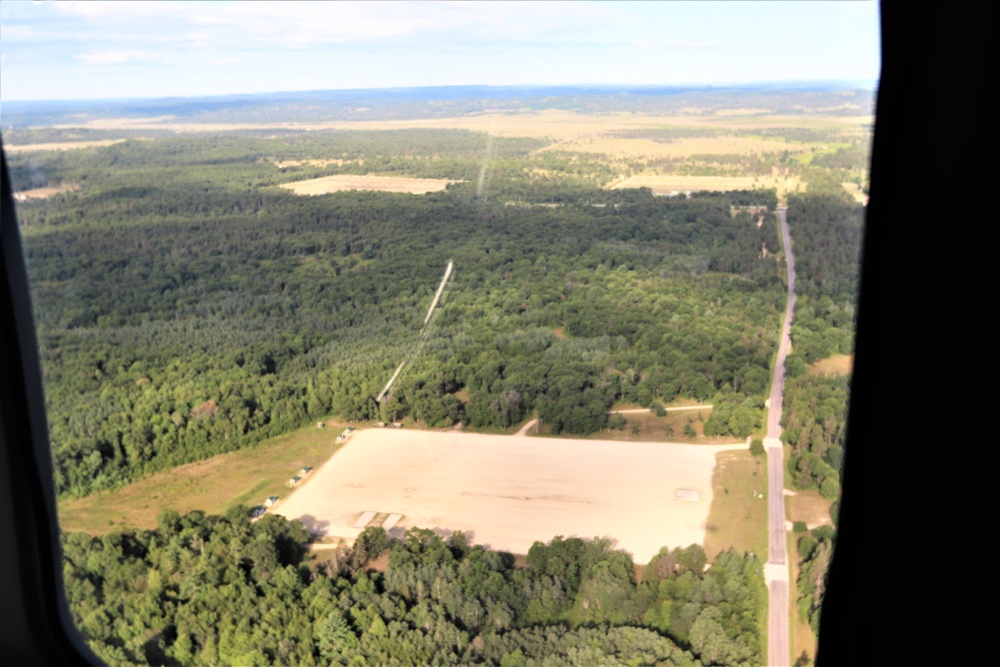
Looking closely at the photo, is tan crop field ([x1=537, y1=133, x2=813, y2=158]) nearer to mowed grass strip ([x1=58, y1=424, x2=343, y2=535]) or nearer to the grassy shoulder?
mowed grass strip ([x1=58, y1=424, x2=343, y2=535])

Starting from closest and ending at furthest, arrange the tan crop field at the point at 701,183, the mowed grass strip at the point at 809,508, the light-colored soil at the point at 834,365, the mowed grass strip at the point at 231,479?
the light-colored soil at the point at 834,365, the mowed grass strip at the point at 809,508, the mowed grass strip at the point at 231,479, the tan crop field at the point at 701,183

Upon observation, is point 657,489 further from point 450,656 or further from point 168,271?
point 168,271

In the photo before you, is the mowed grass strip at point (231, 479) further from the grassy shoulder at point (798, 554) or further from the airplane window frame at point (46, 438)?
the grassy shoulder at point (798, 554)

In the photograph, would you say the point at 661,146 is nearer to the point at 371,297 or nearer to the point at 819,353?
the point at 371,297

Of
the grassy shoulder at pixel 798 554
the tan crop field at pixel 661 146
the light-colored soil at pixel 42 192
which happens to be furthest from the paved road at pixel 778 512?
the light-colored soil at pixel 42 192

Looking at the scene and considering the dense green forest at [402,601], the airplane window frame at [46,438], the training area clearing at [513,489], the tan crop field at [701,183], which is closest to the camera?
the airplane window frame at [46,438]

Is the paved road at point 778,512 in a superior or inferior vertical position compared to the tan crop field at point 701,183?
inferior

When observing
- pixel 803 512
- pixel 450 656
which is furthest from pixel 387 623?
pixel 803 512

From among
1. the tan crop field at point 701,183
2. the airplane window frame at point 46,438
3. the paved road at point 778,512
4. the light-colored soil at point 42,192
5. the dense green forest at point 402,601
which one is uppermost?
the tan crop field at point 701,183

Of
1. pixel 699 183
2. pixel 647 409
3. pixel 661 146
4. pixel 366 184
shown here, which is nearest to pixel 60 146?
pixel 366 184
